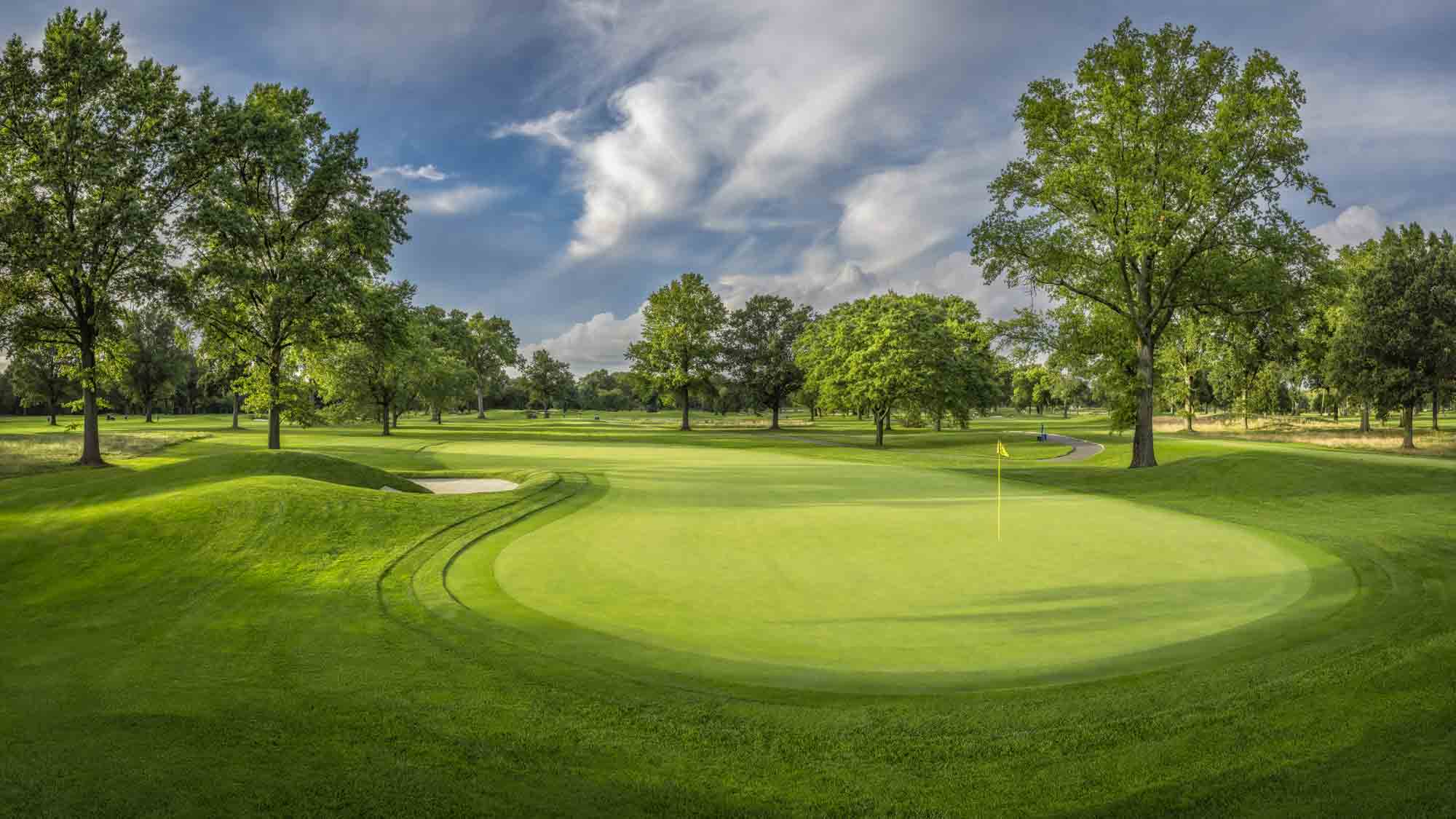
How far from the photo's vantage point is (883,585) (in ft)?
26.3

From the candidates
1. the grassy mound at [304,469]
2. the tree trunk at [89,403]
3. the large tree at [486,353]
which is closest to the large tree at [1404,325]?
the grassy mound at [304,469]

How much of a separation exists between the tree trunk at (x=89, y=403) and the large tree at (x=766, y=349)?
4705 centimetres

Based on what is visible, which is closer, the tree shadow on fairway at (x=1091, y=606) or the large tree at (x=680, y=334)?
the tree shadow on fairway at (x=1091, y=606)

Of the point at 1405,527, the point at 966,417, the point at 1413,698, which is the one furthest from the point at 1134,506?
the point at 966,417

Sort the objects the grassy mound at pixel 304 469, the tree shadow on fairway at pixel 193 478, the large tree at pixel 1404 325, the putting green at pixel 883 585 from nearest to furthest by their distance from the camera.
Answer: the putting green at pixel 883 585
the tree shadow on fairway at pixel 193 478
the grassy mound at pixel 304 469
the large tree at pixel 1404 325

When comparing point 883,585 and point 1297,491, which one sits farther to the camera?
point 1297,491

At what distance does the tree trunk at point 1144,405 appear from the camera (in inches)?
946

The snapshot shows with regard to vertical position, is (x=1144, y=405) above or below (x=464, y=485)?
above

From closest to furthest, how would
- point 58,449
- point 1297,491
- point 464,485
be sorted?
point 1297,491, point 464,485, point 58,449

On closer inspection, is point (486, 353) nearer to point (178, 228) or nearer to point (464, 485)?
point (178, 228)

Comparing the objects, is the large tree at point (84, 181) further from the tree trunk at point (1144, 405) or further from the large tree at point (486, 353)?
the large tree at point (486, 353)

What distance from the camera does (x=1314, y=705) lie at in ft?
15.3

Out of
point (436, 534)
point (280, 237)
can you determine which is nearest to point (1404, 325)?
point (436, 534)

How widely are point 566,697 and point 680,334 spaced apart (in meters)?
56.5
